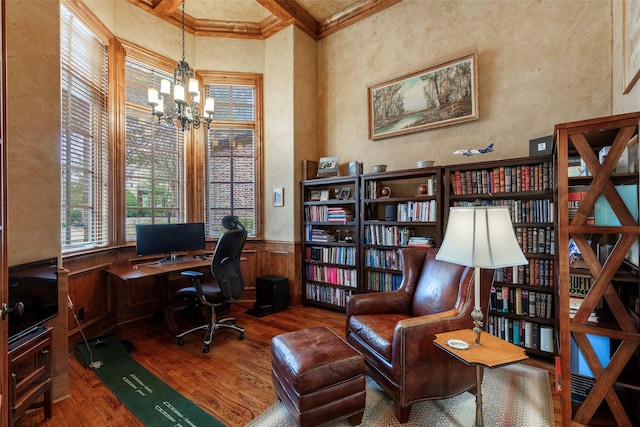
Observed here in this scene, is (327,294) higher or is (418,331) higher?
(418,331)

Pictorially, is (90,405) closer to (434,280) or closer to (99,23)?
(434,280)

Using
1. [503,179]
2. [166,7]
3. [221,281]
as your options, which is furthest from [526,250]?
[166,7]

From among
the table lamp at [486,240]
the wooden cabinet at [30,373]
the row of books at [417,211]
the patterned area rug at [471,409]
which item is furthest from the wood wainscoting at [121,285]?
the table lamp at [486,240]

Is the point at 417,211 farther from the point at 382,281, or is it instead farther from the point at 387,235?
the point at 382,281

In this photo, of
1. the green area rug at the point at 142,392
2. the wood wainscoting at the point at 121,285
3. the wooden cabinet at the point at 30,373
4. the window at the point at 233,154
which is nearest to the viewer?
the wooden cabinet at the point at 30,373

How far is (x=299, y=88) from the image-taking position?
409 centimetres

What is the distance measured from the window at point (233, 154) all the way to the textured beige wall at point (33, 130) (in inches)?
89.2

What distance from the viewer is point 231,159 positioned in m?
4.31

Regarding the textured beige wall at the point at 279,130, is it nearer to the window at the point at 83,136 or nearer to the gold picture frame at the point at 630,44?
the window at the point at 83,136

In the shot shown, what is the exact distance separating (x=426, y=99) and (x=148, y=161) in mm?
3517

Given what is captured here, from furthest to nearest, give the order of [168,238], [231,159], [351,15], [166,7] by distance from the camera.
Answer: [231,159], [351,15], [166,7], [168,238]

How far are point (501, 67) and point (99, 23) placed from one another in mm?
4267

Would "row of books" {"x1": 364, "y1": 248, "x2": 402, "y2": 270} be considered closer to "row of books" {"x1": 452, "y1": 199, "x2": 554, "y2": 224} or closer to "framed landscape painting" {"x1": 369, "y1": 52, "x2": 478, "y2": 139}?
"row of books" {"x1": 452, "y1": 199, "x2": 554, "y2": 224}

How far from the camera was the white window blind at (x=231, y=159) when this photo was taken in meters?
4.26
